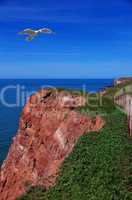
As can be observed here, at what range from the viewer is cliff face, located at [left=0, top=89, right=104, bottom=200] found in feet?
125

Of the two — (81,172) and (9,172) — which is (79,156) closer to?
(81,172)

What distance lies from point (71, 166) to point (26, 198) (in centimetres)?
414

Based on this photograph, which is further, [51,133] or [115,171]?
[51,133]

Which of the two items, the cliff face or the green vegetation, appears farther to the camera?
the cliff face

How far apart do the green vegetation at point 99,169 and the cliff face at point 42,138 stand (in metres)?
1.87

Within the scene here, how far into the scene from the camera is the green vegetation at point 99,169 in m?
26.0

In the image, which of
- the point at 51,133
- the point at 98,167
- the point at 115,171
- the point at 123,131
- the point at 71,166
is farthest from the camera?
the point at 51,133

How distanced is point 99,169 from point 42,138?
13626mm

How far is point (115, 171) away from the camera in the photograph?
90.5ft

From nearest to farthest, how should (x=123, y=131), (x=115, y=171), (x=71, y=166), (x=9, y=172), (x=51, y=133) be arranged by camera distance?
(x=115, y=171) < (x=71, y=166) < (x=123, y=131) < (x=51, y=133) < (x=9, y=172)

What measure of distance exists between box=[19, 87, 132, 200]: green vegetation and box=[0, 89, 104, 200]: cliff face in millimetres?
1869

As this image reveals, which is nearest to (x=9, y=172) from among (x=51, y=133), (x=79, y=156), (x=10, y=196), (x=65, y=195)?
(x=10, y=196)

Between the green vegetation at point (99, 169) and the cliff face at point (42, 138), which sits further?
the cliff face at point (42, 138)

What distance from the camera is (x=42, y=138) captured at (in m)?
42.2
